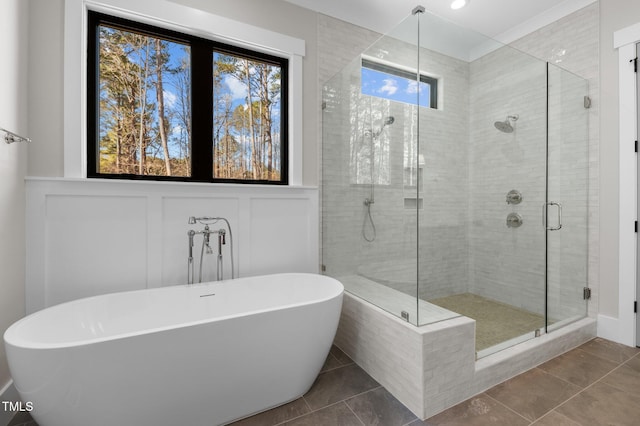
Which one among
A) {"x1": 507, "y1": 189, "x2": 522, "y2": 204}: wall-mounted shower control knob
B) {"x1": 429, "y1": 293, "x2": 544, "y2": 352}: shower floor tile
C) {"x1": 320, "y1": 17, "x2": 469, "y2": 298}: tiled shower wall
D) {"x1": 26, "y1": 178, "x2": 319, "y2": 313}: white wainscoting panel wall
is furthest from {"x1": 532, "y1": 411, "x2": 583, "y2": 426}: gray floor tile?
{"x1": 26, "y1": 178, "x2": 319, "y2": 313}: white wainscoting panel wall

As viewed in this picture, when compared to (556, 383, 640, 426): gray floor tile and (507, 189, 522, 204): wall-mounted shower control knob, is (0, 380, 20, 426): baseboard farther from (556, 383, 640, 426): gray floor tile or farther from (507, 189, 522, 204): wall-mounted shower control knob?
(507, 189, 522, 204): wall-mounted shower control knob

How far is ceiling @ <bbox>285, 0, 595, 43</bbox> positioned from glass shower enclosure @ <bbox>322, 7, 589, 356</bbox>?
0.65m

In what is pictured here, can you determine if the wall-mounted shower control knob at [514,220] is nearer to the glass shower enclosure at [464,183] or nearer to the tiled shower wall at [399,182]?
the glass shower enclosure at [464,183]

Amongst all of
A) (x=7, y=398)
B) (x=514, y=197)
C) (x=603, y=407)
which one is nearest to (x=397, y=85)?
(x=514, y=197)

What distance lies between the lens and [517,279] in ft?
8.44

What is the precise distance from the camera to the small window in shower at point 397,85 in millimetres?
1888

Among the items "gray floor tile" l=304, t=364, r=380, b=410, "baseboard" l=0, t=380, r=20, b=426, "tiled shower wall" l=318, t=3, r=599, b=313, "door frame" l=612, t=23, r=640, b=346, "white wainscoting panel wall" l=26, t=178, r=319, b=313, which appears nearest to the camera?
"baseboard" l=0, t=380, r=20, b=426

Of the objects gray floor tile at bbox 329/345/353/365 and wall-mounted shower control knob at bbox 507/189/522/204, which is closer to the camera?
gray floor tile at bbox 329/345/353/365

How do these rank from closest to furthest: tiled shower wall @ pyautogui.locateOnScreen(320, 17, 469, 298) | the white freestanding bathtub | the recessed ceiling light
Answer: the white freestanding bathtub
tiled shower wall @ pyautogui.locateOnScreen(320, 17, 469, 298)
the recessed ceiling light

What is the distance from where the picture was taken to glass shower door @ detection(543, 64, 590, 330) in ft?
8.03

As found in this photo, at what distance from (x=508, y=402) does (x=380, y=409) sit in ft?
2.41

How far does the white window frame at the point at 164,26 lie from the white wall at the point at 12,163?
0.20 meters

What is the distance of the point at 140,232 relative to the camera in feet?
6.76

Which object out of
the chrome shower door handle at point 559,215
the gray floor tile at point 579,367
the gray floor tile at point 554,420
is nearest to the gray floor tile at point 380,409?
the gray floor tile at point 554,420
